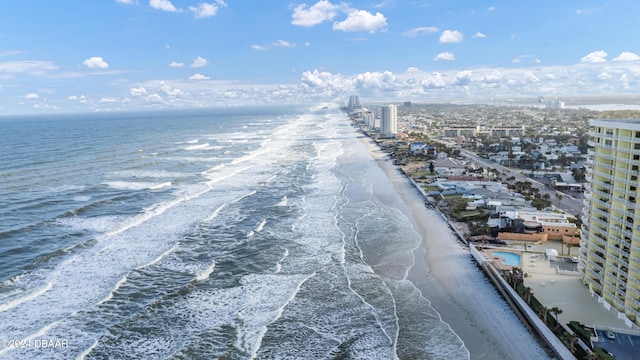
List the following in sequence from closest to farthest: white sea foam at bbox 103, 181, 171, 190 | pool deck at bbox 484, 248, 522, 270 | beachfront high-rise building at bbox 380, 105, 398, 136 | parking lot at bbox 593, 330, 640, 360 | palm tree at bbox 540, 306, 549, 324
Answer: parking lot at bbox 593, 330, 640, 360, palm tree at bbox 540, 306, 549, 324, pool deck at bbox 484, 248, 522, 270, white sea foam at bbox 103, 181, 171, 190, beachfront high-rise building at bbox 380, 105, 398, 136

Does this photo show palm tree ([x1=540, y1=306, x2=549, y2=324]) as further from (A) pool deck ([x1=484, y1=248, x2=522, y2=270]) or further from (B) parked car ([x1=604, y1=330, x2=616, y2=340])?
(A) pool deck ([x1=484, y1=248, x2=522, y2=270])

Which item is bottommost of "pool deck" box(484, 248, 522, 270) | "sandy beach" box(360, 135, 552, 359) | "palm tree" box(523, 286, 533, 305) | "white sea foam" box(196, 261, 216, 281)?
"sandy beach" box(360, 135, 552, 359)

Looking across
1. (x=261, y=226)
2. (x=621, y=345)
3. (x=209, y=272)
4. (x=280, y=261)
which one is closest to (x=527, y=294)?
(x=621, y=345)

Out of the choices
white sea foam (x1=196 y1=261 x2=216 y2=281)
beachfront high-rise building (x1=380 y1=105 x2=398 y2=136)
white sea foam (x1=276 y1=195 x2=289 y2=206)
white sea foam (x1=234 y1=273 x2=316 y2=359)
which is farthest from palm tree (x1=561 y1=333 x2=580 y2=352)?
beachfront high-rise building (x1=380 y1=105 x2=398 y2=136)

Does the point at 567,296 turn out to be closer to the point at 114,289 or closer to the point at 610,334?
the point at 610,334

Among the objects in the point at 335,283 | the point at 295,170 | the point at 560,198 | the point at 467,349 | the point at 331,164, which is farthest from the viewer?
the point at 331,164

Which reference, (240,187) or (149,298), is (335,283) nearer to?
(149,298)

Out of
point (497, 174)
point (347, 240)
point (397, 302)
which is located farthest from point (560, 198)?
point (397, 302)
